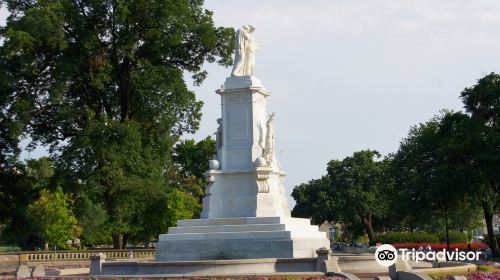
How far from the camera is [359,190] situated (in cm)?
8344

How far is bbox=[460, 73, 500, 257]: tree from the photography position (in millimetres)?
42906

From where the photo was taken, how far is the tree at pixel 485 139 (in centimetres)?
4291

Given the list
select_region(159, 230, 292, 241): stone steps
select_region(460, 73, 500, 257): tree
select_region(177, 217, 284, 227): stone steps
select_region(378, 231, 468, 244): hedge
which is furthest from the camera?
select_region(378, 231, 468, 244): hedge

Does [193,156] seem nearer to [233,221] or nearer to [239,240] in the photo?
[233,221]

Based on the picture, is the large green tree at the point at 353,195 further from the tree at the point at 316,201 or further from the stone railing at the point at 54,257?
the stone railing at the point at 54,257

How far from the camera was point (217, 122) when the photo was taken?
27703 mm

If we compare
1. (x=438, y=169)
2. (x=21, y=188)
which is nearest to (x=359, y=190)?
(x=438, y=169)

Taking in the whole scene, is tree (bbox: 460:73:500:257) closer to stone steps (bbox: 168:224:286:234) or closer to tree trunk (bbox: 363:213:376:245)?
stone steps (bbox: 168:224:286:234)

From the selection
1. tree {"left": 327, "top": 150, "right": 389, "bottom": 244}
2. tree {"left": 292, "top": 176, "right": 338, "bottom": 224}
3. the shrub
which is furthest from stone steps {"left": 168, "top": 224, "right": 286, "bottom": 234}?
tree {"left": 292, "top": 176, "right": 338, "bottom": 224}

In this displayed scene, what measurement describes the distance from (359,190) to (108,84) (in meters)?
47.2

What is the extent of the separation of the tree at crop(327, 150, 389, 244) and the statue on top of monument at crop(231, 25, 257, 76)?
54.7 m

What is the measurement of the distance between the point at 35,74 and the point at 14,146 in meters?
5.61

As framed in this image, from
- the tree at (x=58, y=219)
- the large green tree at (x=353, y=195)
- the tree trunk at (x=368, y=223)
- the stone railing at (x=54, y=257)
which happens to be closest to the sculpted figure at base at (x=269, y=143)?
the stone railing at (x=54, y=257)

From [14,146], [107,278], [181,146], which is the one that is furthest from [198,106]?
[181,146]
